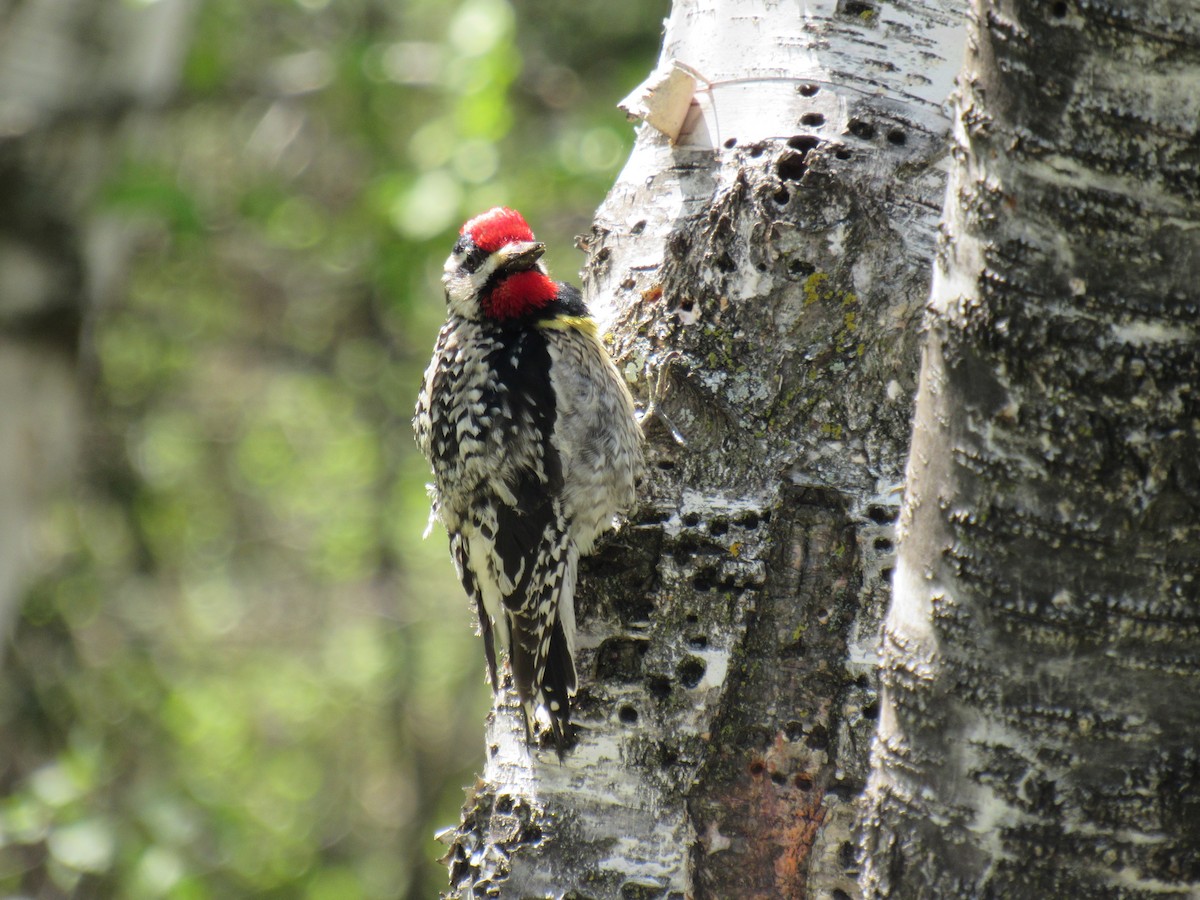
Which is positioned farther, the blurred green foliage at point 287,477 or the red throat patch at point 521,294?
the blurred green foliage at point 287,477

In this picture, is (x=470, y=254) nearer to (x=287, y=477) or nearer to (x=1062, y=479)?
(x=1062, y=479)

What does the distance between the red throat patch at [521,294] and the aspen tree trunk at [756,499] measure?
71 cm

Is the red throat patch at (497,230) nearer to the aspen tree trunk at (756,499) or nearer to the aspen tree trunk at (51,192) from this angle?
the aspen tree trunk at (756,499)

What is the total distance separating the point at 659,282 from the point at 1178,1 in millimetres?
1604

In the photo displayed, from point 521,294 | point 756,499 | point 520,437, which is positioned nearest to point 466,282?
point 521,294

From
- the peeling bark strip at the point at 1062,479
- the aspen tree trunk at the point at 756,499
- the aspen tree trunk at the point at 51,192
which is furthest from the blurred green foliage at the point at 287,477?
the peeling bark strip at the point at 1062,479

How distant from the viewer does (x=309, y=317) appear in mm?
8242

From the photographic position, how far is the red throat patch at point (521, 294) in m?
3.39

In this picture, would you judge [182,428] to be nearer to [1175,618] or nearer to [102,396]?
[102,396]

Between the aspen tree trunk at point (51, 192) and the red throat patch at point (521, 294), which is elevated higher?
the aspen tree trunk at point (51, 192)

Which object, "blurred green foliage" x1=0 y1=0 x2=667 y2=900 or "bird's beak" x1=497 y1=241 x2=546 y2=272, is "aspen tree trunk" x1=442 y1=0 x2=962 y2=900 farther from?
"blurred green foliage" x1=0 y1=0 x2=667 y2=900

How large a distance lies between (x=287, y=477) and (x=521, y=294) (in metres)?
5.90

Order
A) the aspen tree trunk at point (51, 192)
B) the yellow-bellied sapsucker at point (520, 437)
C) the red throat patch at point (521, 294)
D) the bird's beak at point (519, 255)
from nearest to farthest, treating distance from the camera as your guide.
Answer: the yellow-bellied sapsucker at point (520, 437)
the bird's beak at point (519, 255)
the red throat patch at point (521, 294)
the aspen tree trunk at point (51, 192)

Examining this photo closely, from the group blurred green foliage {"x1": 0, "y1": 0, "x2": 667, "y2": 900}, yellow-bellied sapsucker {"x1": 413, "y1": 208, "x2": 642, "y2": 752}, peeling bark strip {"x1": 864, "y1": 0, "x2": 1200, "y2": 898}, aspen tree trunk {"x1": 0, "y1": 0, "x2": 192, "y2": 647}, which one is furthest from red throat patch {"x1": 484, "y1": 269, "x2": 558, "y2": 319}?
aspen tree trunk {"x1": 0, "y1": 0, "x2": 192, "y2": 647}
